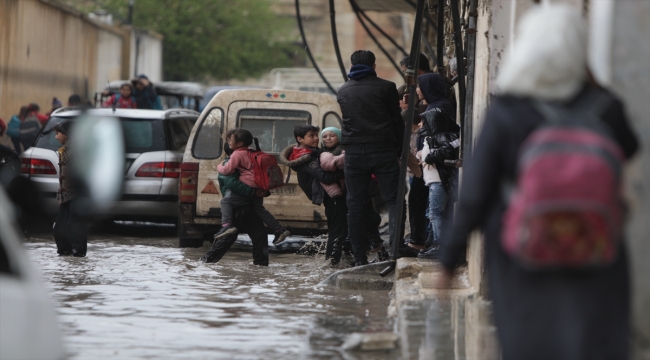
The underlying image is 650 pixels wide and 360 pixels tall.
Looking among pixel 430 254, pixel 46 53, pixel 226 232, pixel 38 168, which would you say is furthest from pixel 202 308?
pixel 46 53

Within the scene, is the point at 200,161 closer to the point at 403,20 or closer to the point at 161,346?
the point at 161,346

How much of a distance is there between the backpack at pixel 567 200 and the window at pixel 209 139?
29.5 ft

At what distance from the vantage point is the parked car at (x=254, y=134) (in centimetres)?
1201

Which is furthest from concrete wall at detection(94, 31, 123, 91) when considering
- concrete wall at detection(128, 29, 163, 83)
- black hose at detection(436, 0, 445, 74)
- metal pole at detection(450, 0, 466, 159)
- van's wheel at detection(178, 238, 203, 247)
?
metal pole at detection(450, 0, 466, 159)

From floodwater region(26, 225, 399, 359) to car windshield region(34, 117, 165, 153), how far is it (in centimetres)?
211

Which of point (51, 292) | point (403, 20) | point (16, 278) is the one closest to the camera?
point (16, 278)

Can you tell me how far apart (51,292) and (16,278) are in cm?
494

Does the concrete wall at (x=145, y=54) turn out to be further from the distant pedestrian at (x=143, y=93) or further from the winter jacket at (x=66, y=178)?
the winter jacket at (x=66, y=178)

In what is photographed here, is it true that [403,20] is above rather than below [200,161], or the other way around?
above

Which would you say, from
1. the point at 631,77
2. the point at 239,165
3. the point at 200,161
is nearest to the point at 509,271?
the point at 631,77

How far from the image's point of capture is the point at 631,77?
4.50 metres

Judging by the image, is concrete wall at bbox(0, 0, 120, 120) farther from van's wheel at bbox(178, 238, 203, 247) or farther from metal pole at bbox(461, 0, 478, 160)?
metal pole at bbox(461, 0, 478, 160)

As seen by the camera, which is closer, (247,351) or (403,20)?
(247,351)

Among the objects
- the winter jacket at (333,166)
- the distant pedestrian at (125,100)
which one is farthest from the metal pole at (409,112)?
the distant pedestrian at (125,100)
